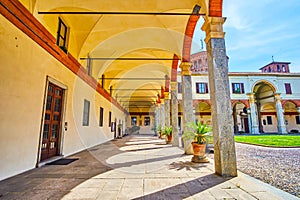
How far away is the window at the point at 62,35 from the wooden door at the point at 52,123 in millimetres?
1298

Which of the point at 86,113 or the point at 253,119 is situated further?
the point at 253,119

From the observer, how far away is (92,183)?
2576mm

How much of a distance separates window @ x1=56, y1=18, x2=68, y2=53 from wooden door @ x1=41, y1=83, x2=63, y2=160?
51.1 inches

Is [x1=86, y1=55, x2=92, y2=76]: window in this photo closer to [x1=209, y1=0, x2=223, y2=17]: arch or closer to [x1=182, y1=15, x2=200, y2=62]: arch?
[x1=182, y1=15, x2=200, y2=62]: arch

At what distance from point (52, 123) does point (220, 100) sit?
A: 4.29 m

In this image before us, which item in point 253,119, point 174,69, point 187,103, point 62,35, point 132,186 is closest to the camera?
point 132,186

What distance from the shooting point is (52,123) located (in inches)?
174

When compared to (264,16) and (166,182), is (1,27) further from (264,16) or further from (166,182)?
(264,16)

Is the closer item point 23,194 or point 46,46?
point 23,194

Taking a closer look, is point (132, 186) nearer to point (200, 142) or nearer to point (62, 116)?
point (200, 142)

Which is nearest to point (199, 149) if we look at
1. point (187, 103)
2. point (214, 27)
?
point (187, 103)

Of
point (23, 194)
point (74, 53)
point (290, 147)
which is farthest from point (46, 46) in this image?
point (290, 147)

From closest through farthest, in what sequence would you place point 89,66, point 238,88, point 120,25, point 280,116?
point 120,25 → point 89,66 → point 280,116 → point 238,88

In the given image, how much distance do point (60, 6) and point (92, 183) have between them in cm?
446
